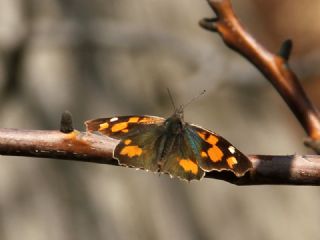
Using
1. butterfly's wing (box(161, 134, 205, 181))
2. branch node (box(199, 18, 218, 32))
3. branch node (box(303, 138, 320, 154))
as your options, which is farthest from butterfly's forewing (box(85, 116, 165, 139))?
branch node (box(303, 138, 320, 154))

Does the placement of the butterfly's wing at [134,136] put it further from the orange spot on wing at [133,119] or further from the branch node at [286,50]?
the branch node at [286,50]

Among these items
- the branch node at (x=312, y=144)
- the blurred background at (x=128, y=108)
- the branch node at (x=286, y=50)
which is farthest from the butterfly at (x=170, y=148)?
the blurred background at (x=128, y=108)

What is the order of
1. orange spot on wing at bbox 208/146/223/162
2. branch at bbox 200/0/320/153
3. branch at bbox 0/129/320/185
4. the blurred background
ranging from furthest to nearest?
the blurred background → branch at bbox 200/0/320/153 → orange spot on wing at bbox 208/146/223/162 → branch at bbox 0/129/320/185

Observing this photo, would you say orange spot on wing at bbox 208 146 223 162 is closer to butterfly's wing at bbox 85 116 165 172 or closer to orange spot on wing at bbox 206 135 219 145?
orange spot on wing at bbox 206 135 219 145

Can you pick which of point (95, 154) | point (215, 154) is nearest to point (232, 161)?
point (215, 154)

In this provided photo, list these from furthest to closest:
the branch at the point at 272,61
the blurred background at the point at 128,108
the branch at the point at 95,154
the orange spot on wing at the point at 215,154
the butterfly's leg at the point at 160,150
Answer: the blurred background at the point at 128,108 → the branch at the point at 272,61 → the butterfly's leg at the point at 160,150 → the orange spot on wing at the point at 215,154 → the branch at the point at 95,154

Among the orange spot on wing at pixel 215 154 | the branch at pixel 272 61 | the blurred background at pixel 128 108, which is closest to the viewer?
the orange spot on wing at pixel 215 154

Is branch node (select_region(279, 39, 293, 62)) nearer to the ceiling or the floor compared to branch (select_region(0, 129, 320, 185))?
nearer to the ceiling

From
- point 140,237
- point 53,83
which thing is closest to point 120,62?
point 53,83

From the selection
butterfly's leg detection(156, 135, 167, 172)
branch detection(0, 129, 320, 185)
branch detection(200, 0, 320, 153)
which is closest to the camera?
branch detection(0, 129, 320, 185)
